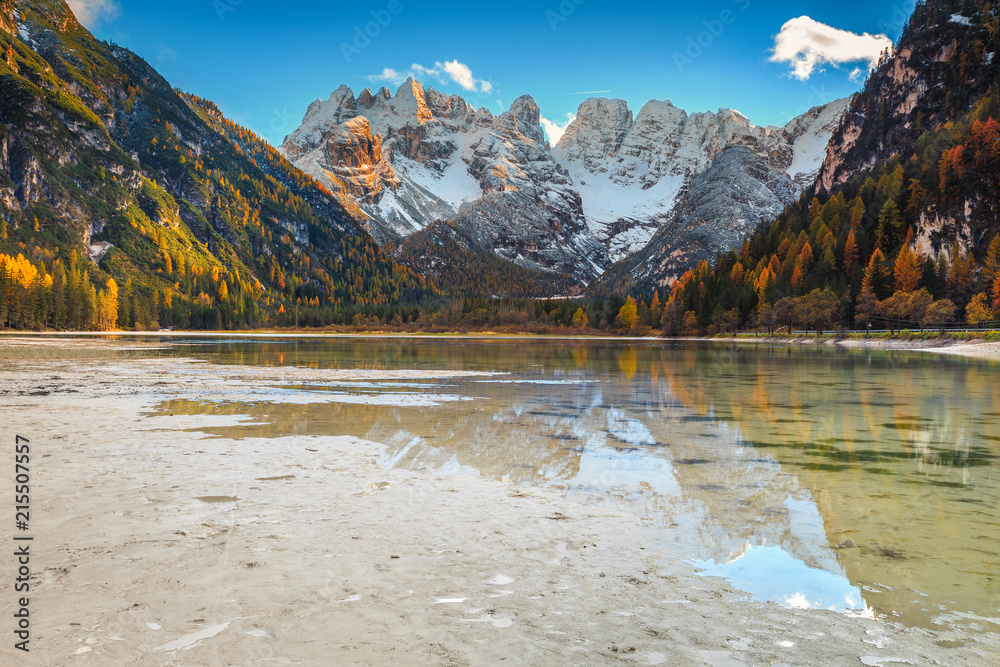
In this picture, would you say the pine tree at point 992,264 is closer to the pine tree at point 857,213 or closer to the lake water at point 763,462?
the pine tree at point 857,213

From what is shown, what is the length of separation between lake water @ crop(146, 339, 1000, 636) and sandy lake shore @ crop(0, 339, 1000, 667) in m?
0.94

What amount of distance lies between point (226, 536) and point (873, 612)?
29.2ft

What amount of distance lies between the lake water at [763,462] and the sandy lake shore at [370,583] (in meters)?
0.94

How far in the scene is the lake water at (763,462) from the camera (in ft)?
26.7

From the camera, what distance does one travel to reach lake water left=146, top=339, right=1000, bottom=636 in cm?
814

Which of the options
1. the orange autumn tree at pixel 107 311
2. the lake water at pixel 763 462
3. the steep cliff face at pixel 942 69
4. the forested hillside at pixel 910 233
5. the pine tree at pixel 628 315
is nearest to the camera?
the lake water at pixel 763 462

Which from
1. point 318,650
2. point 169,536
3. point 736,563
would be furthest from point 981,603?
point 169,536

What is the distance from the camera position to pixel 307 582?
754 cm

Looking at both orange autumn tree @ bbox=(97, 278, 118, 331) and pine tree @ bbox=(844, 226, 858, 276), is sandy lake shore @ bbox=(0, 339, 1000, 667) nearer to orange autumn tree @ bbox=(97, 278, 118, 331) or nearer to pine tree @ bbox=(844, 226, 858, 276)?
pine tree @ bbox=(844, 226, 858, 276)

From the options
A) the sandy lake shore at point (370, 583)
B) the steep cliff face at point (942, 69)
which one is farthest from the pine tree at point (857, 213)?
the sandy lake shore at point (370, 583)

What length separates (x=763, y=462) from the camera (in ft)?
50.4

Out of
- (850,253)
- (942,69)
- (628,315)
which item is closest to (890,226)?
(850,253)

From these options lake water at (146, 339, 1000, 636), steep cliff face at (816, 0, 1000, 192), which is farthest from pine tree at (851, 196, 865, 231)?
lake water at (146, 339, 1000, 636)

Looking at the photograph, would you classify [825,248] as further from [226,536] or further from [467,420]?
[226,536]
